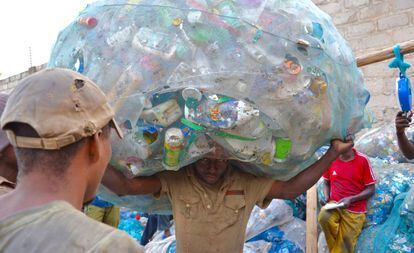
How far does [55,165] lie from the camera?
1.39 m

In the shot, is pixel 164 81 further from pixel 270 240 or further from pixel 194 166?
pixel 270 240

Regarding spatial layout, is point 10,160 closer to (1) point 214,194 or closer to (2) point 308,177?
(1) point 214,194

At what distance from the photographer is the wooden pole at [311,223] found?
4504 millimetres

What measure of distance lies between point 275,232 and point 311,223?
332 millimetres

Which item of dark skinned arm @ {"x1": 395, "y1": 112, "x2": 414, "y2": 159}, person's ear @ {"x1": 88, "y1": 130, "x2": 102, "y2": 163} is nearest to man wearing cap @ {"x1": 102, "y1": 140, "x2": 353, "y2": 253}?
dark skinned arm @ {"x1": 395, "y1": 112, "x2": 414, "y2": 159}

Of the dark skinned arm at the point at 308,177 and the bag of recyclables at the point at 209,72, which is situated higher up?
the bag of recyclables at the point at 209,72

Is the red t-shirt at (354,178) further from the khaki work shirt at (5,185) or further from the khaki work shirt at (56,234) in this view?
the khaki work shirt at (56,234)

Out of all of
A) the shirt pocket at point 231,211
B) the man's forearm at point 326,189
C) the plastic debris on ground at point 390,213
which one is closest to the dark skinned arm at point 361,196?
the plastic debris on ground at point 390,213

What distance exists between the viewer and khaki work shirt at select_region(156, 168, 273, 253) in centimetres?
302

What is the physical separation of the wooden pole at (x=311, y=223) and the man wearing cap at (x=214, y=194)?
1.52 meters

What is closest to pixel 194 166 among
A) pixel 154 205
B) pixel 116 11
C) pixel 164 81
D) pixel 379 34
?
pixel 154 205

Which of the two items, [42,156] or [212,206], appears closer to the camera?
[42,156]

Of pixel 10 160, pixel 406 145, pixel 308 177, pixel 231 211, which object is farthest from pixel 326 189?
pixel 10 160

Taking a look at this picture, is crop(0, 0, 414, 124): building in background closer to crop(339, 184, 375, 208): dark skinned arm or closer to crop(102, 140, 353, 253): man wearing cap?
crop(339, 184, 375, 208): dark skinned arm
